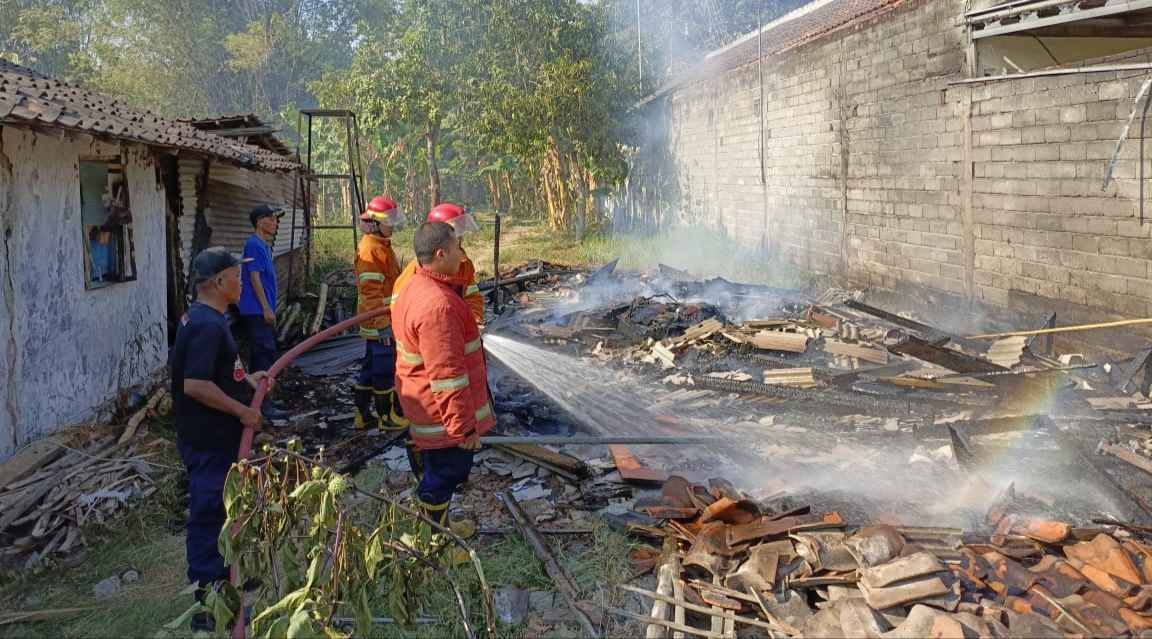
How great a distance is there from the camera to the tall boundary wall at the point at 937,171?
7.99m

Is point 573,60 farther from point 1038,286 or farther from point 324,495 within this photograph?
point 324,495

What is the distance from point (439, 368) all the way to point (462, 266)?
6.68 feet

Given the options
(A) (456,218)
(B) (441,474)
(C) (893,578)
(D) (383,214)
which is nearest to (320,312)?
(D) (383,214)

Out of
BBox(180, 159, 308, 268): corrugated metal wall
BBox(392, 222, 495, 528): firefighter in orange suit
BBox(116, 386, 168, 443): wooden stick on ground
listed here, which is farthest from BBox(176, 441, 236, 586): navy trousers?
BBox(180, 159, 308, 268): corrugated metal wall

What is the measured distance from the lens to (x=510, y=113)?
20609mm

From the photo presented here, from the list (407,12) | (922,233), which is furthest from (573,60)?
(922,233)

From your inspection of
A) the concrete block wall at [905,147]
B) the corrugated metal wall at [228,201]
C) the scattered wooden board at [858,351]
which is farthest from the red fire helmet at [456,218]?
the concrete block wall at [905,147]

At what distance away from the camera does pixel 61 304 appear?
6406 mm

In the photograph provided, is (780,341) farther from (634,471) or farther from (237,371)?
(237,371)

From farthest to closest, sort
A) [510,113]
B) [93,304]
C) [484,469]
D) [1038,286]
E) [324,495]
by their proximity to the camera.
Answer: [510,113]
[1038,286]
[93,304]
[484,469]
[324,495]

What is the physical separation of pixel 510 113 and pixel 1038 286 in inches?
565

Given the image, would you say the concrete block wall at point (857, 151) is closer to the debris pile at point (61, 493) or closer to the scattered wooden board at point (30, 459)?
the debris pile at point (61, 493)

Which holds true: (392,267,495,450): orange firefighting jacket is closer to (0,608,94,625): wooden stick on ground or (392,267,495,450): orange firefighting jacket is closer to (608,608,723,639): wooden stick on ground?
(608,608,723,639): wooden stick on ground

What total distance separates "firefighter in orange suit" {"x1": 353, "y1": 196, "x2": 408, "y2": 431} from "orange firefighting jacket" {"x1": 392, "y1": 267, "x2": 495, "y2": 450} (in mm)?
2590
